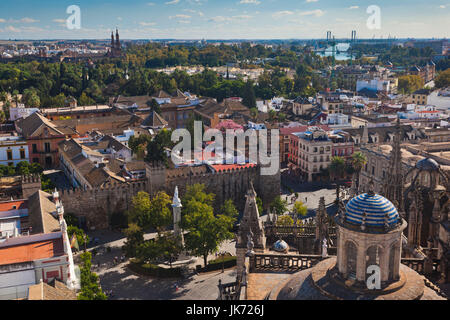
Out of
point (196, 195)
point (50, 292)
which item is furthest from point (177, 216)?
point (50, 292)

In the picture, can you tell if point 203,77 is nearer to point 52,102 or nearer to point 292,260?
point 52,102

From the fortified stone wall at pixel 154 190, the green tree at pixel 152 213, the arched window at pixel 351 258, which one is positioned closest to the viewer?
the arched window at pixel 351 258

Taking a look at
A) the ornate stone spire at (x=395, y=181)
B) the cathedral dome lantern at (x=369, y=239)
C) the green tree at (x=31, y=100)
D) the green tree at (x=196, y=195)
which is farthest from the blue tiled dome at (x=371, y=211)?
the green tree at (x=31, y=100)

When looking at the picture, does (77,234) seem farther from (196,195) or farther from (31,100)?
(31,100)

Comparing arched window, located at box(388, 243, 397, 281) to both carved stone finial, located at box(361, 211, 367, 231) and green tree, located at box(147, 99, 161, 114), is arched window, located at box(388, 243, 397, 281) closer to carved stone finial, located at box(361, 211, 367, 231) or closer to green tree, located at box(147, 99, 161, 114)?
carved stone finial, located at box(361, 211, 367, 231)

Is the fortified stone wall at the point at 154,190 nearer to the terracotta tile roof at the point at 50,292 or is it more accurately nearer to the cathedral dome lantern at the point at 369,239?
the terracotta tile roof at the point at 50,292

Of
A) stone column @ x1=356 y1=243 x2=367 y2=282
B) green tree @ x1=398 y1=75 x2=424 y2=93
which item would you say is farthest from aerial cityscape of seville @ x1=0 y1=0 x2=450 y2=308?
green tree @ x1=398 y1=75 x2=424 y2=93
